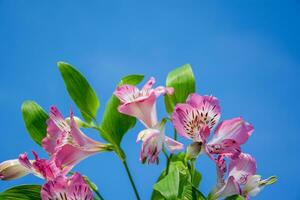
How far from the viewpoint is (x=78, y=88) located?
3.60 ft

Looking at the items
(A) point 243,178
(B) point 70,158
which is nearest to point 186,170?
(A) point 243,178

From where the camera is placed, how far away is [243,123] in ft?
3.02

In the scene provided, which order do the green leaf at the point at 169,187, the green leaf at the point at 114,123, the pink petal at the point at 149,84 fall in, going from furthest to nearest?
1. the green leaf at the point at 114,123
2. the pink petal at the point at 149,84
3. the green leaf at the point at 169,187

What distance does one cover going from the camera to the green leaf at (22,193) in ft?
3.30

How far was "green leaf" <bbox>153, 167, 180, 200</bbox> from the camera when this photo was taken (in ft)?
2.85

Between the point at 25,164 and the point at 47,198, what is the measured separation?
9 cm

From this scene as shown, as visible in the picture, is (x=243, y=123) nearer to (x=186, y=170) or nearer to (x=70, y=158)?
(x=186, y=170)

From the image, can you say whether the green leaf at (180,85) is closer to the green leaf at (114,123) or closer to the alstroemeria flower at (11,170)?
the green leaf at (114,123)

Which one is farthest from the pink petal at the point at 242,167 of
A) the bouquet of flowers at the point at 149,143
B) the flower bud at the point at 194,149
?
the flower bud at the point at 194,149

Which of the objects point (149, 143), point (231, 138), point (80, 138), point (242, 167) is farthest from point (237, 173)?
point (80, 138)

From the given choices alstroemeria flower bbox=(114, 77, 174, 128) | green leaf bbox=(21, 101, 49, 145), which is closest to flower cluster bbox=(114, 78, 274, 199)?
alstroemeria flower bbox=(114, 77, 174, 128)

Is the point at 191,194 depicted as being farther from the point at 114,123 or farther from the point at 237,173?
the point at 114,123

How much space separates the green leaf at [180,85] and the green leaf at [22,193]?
32 cm

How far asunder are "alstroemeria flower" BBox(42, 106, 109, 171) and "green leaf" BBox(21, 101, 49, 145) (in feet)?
0.41
